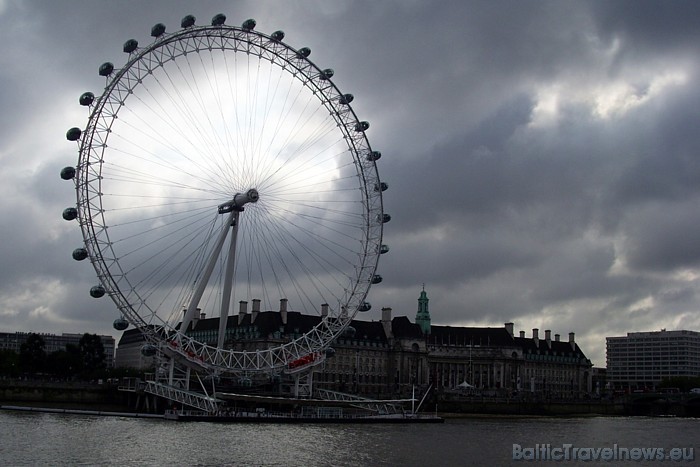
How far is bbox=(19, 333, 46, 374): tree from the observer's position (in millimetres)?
112562

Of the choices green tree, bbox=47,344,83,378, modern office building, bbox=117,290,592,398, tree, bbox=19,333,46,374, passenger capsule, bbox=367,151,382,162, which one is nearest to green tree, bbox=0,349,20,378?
tree, bbox=19,333,46,374

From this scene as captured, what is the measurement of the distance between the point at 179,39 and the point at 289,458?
34.3 m

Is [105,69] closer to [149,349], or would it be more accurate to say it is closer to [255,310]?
[149,349]

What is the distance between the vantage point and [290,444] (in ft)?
175

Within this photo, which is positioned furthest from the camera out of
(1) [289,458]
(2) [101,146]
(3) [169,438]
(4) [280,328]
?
(4) [280,328]

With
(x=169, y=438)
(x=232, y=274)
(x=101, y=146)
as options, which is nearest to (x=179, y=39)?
(x=101, y=146)

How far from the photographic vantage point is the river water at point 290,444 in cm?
4403

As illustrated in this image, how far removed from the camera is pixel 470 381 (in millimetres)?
155625

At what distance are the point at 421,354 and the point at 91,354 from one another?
5634 cm

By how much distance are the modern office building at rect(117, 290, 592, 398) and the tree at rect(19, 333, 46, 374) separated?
96.1ft

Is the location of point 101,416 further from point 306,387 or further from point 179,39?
point 179,39

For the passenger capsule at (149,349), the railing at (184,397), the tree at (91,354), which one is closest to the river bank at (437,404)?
the railing at (184,397)

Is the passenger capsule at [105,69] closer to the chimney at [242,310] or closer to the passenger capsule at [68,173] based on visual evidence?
the passenger capsule at [68,173]

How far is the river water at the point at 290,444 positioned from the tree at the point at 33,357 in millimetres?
43062
